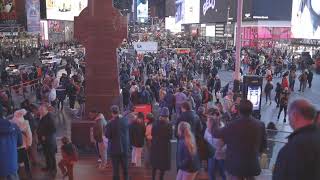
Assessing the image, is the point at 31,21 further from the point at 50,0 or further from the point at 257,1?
the point at 257,1

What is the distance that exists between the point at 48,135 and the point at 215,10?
6955 cm

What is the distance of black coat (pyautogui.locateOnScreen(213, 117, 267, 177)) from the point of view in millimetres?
6090

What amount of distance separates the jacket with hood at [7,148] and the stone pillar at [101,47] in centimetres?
484

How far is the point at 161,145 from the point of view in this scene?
7.97m

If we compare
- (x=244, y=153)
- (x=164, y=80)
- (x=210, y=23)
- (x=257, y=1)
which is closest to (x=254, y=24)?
(x=257, y=1)

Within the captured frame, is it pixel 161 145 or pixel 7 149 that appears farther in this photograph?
pixel 161 145

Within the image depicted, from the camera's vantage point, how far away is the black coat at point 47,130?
9.37m

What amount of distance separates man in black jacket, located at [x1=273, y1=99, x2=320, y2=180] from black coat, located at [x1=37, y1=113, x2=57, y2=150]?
608 cm

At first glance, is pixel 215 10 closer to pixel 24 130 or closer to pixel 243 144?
pixel 24 130

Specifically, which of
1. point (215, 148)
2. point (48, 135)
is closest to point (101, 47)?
point (48, 135)

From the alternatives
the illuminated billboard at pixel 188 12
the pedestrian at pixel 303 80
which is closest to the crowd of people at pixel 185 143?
the pedestrian at pixel 303 80

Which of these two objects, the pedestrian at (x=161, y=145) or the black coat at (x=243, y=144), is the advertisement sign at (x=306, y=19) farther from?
the black coat at (x=243, y=144)

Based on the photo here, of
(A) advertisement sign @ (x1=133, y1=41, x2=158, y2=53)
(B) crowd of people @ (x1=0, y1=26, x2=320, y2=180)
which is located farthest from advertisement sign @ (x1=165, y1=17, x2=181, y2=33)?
(B) crowd of people @ (x1=0, y1=26, x2=320, y2=180)

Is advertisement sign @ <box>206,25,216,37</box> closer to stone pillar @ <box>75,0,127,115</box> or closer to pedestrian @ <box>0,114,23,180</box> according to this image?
stone pillar @ <box>75,0,127,115</box>
